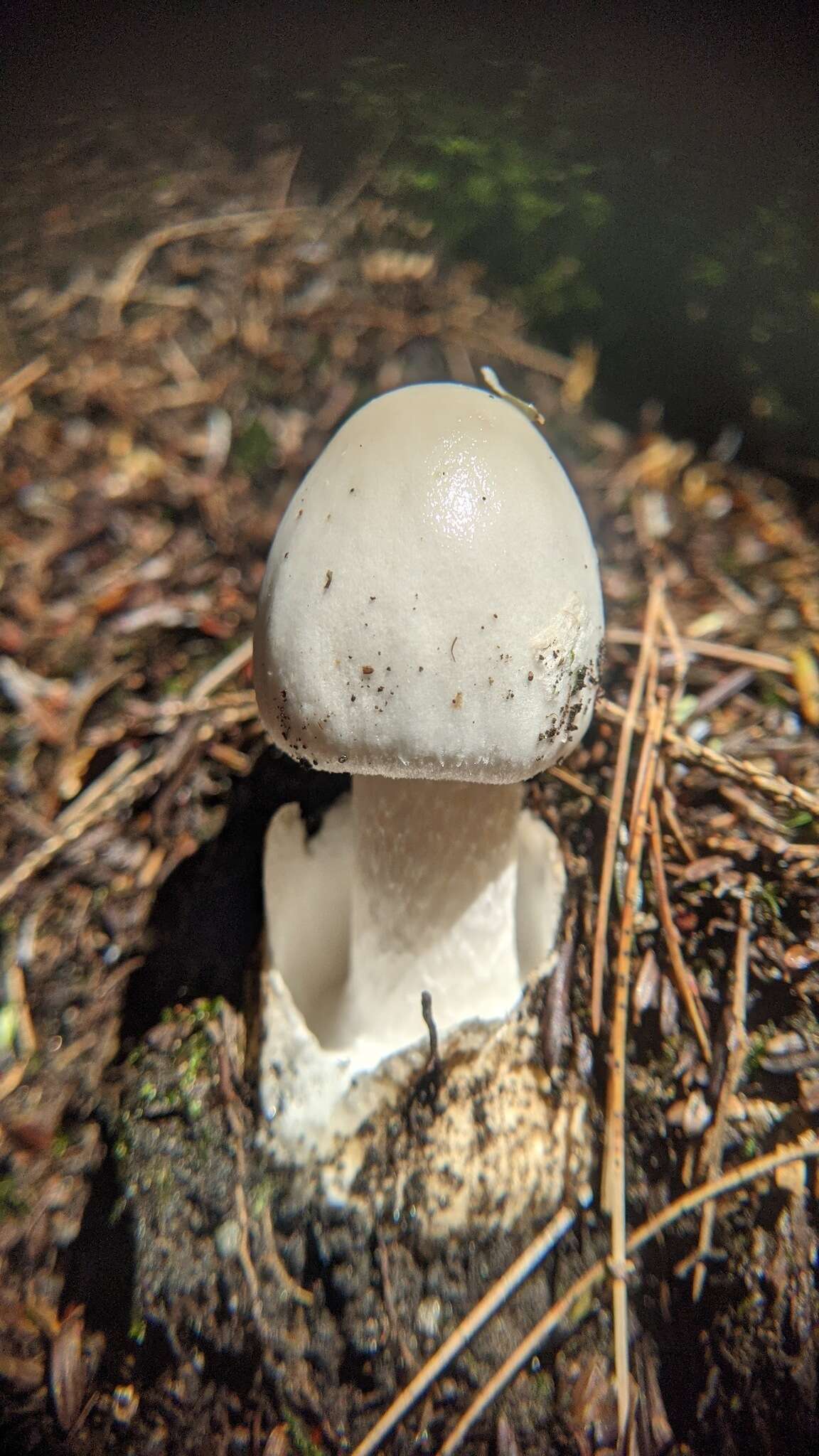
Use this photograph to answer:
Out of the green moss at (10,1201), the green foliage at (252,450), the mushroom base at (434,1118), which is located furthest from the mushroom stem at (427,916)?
the green foliage at (252,450)

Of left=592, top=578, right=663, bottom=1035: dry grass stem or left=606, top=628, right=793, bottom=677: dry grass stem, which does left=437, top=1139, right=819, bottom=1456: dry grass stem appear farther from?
left=606, top=628, right=793, bottom=677: dry grass stem

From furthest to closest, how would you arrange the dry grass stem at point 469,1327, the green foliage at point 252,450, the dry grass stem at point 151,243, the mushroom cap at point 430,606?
the green foliage at point 252,450 → the dry grass stem at point 151,243 → the dry grass stem at point 469,1327 → the mushroom cap at point 430,606

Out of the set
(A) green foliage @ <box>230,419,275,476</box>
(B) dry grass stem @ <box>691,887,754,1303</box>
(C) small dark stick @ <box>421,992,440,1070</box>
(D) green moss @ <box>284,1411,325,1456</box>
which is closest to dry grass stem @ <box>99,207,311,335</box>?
(A) green foliage @ <box>230,419,275,476</box>

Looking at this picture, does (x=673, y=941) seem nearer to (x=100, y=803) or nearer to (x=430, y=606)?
(x=430, y=606)

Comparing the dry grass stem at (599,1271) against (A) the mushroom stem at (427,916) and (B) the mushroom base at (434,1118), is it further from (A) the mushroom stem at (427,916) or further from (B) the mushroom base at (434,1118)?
(A) the mushroom stem at (427,916)

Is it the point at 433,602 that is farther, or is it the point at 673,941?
the point at 673,941

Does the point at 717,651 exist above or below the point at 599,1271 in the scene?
above

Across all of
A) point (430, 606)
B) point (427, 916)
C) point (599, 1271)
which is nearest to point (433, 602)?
point (430, 606)

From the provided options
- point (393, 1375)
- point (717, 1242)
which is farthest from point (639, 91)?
point (393, 1375)
